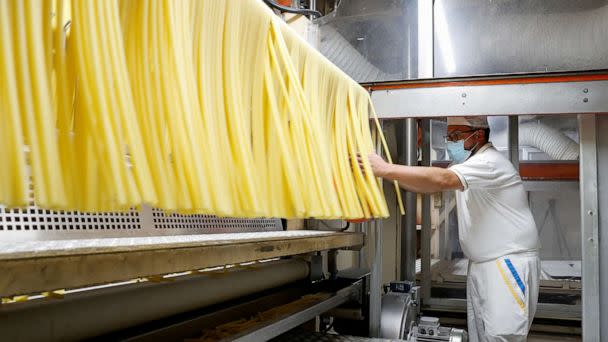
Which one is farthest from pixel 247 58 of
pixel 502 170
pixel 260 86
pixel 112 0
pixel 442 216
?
pixel 442 216

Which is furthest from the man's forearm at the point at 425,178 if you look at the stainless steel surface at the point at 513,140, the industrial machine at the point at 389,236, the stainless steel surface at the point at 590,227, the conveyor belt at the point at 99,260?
the stainless steel surface at the point at 513,140

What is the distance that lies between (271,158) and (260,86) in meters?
0.17

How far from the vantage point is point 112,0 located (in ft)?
2.52

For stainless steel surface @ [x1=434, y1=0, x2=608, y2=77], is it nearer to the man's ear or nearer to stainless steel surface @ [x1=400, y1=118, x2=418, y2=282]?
the man's ear

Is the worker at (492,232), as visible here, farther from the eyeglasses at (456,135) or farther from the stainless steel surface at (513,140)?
the stainless steel surface at (513,140)

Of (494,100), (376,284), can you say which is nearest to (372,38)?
(494,100)

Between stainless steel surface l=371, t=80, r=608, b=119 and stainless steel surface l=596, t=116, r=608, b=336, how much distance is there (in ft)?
0.55

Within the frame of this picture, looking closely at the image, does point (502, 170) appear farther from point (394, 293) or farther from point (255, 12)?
point (255, 12)

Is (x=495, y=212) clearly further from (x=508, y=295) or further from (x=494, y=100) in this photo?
(x=494, y=100)

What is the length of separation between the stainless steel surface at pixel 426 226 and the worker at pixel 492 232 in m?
1.07

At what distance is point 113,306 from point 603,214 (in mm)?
1905

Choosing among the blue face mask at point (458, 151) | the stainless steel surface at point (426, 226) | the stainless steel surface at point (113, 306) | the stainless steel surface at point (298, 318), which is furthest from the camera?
the stainless steel surface at point (426, 226)

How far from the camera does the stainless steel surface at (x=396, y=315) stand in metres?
2.30

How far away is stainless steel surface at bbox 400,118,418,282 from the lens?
12.0ft
